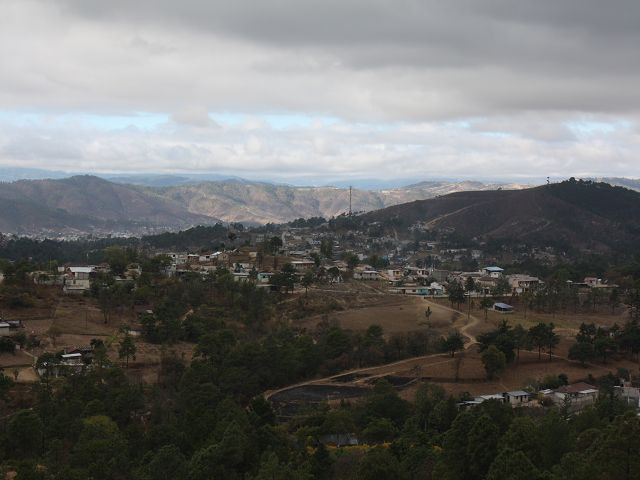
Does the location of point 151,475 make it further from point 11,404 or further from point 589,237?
point 589,237

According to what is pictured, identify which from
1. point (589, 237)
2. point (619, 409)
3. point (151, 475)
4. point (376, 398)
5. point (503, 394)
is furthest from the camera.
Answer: point (589, 237)

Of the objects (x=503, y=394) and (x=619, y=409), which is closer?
(x=619, y=409)

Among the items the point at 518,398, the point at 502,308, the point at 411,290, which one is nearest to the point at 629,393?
the point at 518,398

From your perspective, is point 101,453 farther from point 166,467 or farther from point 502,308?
point 502,308

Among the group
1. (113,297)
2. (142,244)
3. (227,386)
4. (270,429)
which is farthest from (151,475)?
(142,244)

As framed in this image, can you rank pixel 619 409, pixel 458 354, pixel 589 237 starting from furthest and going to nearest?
pixel 589 237 < pixel 458 354 < pixel 619 409

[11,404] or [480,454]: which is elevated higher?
[480,454]

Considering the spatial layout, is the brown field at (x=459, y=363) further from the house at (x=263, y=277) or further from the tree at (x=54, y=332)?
the tree at (x=54, y=332)

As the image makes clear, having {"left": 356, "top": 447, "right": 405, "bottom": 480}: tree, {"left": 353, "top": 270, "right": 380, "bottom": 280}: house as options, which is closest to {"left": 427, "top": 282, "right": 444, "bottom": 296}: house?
{"left": 353, "top": 270, "right": 380, "bottom": 280}: house
